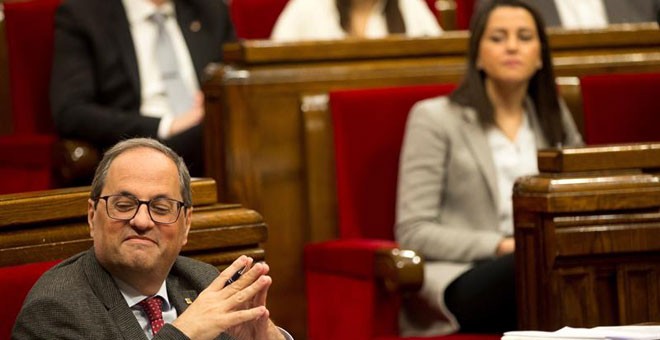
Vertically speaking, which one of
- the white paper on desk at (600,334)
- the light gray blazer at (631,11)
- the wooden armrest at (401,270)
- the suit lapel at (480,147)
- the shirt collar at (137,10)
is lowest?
the wooden armrest at (401,270)

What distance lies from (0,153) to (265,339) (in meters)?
1.57

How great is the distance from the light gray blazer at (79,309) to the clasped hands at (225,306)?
0.02m

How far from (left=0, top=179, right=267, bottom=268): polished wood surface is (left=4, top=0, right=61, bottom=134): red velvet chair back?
1295mm

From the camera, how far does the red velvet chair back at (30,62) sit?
9.61 ft

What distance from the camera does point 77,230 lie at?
1620 mm

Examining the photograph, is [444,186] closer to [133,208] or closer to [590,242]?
[590,242]

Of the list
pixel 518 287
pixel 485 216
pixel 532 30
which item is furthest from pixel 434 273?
pixel 532 30

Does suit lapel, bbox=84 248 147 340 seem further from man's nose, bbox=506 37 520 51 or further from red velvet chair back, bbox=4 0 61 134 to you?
red velvet chair back, bbox=4 0 61 134

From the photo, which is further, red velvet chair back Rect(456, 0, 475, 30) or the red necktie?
red velvet chair back Rect(456, 0, 475, 30)

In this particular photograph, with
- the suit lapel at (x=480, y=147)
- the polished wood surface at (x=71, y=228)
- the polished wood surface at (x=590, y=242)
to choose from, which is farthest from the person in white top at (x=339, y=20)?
the polished wood surface at (x=71, y=228)

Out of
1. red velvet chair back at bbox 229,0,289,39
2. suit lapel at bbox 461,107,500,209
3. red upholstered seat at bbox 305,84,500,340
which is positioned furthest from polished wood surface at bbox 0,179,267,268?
red velvet chair back at bbox 229,0,289,39

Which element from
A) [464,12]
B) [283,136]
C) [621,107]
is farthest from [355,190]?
[464,12]

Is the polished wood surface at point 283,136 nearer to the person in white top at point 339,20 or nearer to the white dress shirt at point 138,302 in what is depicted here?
the person in white top at point 339,20

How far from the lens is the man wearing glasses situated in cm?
134
